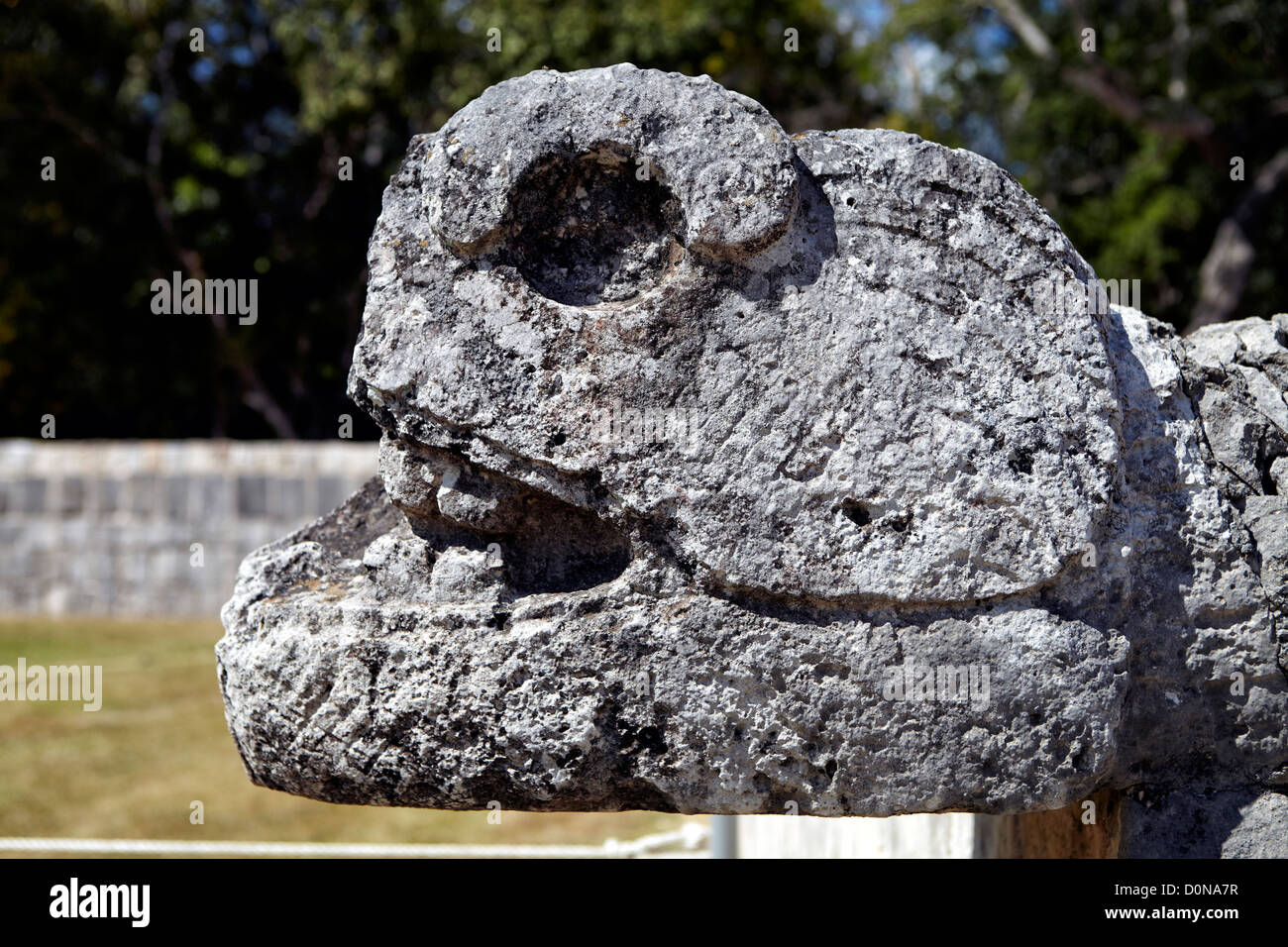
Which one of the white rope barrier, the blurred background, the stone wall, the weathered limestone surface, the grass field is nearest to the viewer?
the weathered limestone surface

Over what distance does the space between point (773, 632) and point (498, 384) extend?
0.56 meters

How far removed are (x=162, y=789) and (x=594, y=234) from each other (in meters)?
4.40

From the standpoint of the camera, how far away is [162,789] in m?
5.33

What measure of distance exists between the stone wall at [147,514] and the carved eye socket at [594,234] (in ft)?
21.0

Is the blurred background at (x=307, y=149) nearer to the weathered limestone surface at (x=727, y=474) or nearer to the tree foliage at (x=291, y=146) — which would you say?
the tree foliage at (x=291, y=146)

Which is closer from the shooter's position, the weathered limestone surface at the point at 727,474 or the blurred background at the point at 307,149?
the weathered limestone surface at the point at 727,474

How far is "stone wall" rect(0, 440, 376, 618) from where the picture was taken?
8.23 meters

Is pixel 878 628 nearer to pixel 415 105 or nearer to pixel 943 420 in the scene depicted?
pixel 943 420

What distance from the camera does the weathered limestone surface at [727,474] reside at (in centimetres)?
178

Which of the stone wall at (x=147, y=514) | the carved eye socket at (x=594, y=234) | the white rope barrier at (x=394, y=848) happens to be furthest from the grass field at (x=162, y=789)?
the carved eye socket at (x=594, y=234)

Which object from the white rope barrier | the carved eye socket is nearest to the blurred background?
the white rope barrier

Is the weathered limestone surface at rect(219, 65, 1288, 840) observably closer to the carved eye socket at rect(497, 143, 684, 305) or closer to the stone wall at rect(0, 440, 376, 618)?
the carved eye socket at rect(497, 143, 684, 305)

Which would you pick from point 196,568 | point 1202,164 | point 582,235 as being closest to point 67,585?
point 196,568

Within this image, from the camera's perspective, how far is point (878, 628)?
1790mm
